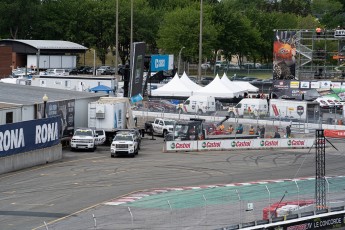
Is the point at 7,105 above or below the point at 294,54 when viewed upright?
below

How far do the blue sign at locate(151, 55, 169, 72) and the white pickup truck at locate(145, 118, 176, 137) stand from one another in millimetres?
39445

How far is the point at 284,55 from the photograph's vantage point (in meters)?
94.9

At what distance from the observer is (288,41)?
9500 cm

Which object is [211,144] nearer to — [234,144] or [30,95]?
[234,144]

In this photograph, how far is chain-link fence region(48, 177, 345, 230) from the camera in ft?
97.6

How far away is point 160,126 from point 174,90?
23970mm

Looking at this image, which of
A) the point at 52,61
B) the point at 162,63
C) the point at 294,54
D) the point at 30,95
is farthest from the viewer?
the point at 52,61

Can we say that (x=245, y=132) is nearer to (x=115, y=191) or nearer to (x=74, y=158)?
(x=74, y=158)

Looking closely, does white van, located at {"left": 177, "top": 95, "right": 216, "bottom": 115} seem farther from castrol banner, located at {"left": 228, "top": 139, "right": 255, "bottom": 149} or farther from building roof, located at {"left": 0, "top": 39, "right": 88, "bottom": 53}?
building roof, located at {"left": 0, "top": 39, "right": 88, "bottom": 53}

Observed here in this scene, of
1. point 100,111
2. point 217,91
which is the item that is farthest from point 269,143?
point 217,91

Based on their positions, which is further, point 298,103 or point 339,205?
point 298,103

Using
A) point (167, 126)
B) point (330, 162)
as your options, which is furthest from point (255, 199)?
point (167, 126)

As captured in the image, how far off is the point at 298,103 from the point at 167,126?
12.3m

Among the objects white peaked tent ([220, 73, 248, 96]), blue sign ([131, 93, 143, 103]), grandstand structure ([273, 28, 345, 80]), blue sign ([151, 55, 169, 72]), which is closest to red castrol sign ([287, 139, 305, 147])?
blue sign ([131, 93, 143, 103])
